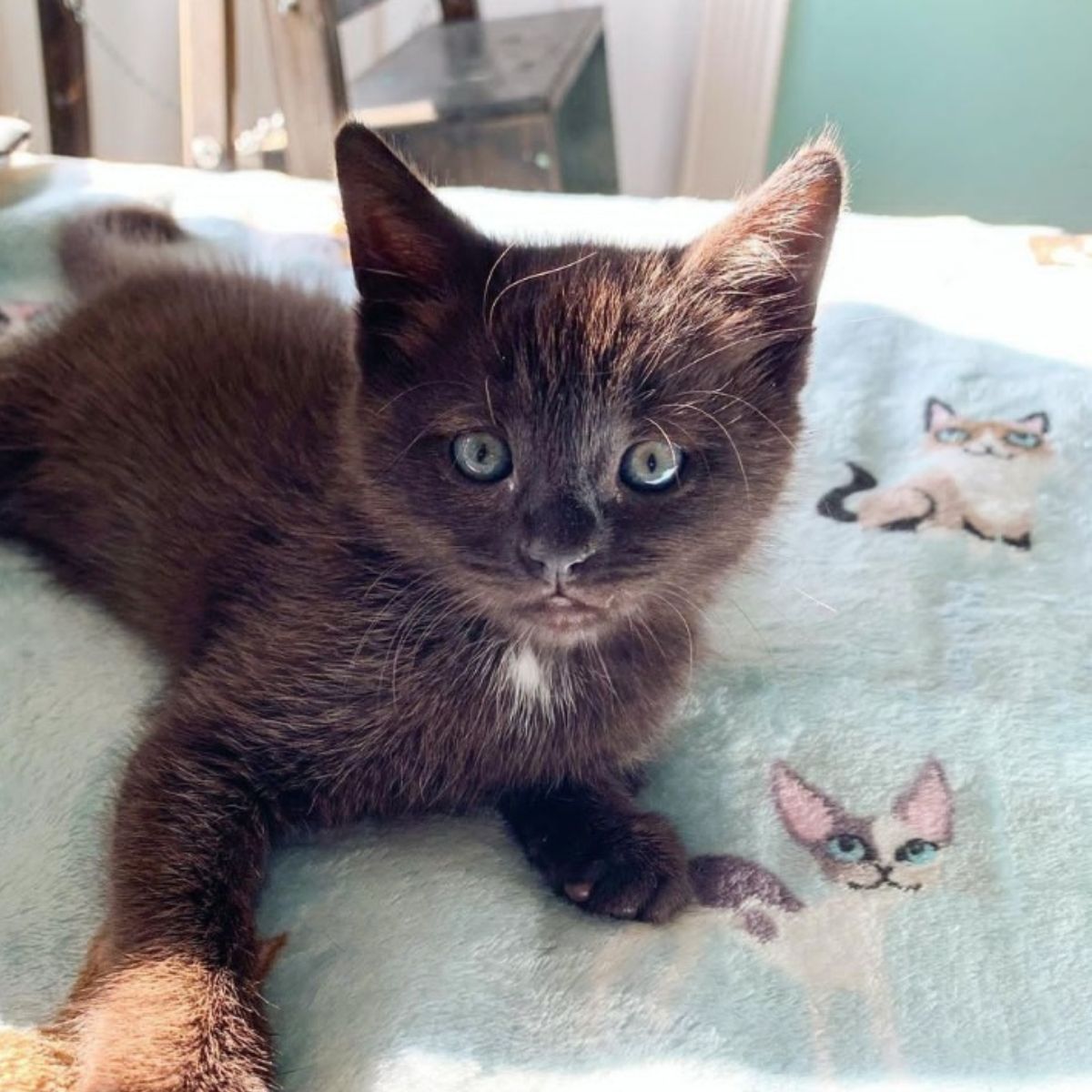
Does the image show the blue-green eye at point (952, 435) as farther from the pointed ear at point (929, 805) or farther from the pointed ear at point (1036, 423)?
the pointed ear at point (929, 805)

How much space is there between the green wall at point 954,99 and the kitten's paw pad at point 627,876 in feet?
6.84

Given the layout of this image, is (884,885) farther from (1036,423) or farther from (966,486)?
(1036,423)

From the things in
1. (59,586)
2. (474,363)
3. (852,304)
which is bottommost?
(59,586)

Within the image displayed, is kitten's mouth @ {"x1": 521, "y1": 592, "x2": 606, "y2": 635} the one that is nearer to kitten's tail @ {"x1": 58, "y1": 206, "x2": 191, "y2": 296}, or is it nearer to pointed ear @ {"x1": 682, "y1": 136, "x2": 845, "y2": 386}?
pointed ear @ {"x1": 682, "y1": 136, "x2": 845, "y2": 386}

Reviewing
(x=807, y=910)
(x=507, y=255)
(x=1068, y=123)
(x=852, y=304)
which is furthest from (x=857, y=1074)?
(x=1068, y=123)

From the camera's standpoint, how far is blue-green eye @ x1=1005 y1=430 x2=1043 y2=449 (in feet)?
4.80

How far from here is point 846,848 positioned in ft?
3.25

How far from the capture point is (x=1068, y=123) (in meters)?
2.64

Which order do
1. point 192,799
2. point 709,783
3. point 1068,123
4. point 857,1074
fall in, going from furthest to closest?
point 1068,123 < point 709,783 < point 192,799 < point 857,1074

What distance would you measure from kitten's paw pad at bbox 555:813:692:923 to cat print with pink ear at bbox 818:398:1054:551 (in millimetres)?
591

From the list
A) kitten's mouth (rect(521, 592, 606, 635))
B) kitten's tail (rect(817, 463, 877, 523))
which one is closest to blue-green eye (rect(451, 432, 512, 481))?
kitten's mouth (rect(521, 592, 606, 635))

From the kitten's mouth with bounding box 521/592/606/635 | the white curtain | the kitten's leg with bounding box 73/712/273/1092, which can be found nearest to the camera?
the kitten's leg with bounding box 73/712/273/1092

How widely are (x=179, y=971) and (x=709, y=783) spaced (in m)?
0.49

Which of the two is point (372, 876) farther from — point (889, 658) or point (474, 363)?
point (889, 658)
